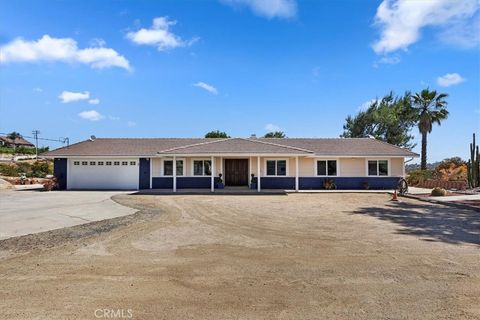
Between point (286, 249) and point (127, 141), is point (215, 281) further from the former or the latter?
point (127, 141)

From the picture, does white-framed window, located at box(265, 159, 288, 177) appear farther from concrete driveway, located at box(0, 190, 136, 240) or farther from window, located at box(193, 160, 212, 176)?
concrete driveway, located at box(0, 190, 136, 240)

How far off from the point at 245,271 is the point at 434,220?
27.0 ft

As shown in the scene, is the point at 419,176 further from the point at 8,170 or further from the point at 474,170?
the point at 8,170

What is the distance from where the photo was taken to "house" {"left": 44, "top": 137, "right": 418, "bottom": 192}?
23578 mm

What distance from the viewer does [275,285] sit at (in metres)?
5.15

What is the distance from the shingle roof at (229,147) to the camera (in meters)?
22.3

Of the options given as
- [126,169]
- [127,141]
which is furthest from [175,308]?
[127,141]

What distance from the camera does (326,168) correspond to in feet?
79.0

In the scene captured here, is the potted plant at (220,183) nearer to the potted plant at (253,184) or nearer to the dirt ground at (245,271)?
the potted plant at (253,184)

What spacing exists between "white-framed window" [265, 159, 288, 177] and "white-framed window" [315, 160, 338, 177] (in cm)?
226

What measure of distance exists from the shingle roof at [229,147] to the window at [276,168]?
116 cm

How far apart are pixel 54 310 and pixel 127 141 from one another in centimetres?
2510

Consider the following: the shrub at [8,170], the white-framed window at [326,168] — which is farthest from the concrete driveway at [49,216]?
the shrub at [8,170]

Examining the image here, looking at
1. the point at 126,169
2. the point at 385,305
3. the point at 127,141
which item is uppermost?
the point at 127,141
